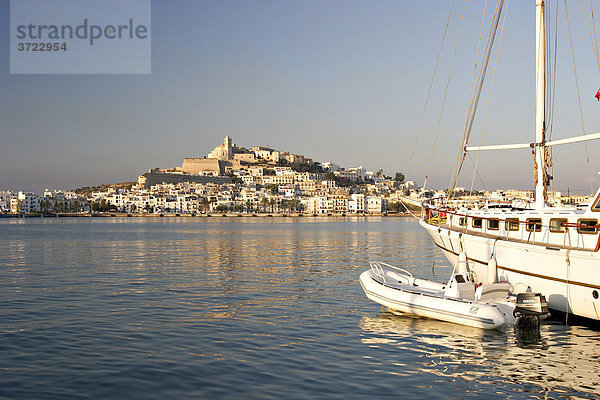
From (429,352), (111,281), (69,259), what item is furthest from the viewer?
(69,259)

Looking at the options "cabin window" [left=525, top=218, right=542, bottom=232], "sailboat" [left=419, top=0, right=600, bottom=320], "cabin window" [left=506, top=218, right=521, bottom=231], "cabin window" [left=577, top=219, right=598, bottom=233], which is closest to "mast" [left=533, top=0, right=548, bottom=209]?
"sailboat" [left=419, top=0, right=600, bottom=320]

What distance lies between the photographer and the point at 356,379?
1116cm

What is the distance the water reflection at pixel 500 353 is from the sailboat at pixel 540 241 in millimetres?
1203

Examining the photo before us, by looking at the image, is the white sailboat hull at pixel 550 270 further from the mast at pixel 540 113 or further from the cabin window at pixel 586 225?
the mast at pixel 540 113

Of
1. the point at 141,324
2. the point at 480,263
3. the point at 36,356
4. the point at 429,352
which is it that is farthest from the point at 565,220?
the point at 36,356

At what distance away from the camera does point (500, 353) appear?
43.7 feet

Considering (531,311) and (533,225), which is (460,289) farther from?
(533,225)

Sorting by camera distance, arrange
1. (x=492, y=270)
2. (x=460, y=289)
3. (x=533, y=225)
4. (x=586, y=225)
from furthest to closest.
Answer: (x=492, y=270), (x=533, y=225), (x=460, y=289), (x=586, y=225)

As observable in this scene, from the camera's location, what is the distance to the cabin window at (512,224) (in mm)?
18598

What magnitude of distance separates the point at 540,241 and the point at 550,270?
165 centimetres

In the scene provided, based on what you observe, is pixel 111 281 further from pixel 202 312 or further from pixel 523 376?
pixel 523 376

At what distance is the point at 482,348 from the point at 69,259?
2948 cm

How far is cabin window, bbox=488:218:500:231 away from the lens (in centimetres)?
1967

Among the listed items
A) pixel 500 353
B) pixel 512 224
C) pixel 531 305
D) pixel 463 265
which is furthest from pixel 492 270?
pixel 500 353
